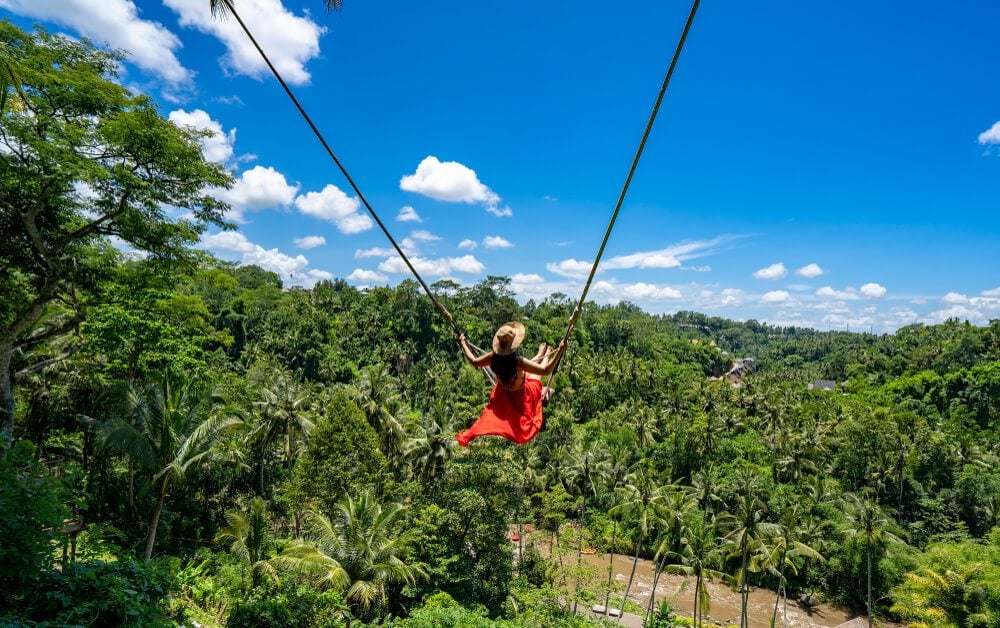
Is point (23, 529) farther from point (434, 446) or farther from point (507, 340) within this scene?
point (434, 446)

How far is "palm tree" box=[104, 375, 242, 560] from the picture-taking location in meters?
8.24

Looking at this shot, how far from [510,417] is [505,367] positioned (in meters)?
0.62

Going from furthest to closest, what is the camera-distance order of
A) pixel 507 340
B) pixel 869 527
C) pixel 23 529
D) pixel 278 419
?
pixel 869 527
pixel 278 419
pixel 507 340
pixel 23 529

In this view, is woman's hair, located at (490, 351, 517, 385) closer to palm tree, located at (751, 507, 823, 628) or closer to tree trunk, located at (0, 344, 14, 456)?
tree trunk, located at (0, 344, 14, 456)

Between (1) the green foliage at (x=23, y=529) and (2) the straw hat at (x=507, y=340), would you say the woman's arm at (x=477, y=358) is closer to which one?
(2) the straw hat at (x=507, y=340)

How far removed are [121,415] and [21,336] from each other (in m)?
2.43

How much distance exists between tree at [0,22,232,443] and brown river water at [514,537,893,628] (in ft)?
75.8

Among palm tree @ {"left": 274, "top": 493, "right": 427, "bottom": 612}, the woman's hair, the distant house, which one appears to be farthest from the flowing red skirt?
the distant house

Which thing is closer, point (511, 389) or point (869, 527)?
point (511, 389)

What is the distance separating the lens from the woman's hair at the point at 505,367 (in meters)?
4.43

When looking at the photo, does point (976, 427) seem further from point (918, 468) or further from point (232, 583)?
point (232, 583)

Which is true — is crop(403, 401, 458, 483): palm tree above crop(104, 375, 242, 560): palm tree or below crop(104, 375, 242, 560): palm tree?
below

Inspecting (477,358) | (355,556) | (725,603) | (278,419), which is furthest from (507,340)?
(725,603)

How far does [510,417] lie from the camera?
4.79 meters
